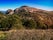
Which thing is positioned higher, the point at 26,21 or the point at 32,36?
the point at 32,36

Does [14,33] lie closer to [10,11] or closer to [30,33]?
[30,33]

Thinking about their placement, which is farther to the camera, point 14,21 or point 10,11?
A: point 10,11

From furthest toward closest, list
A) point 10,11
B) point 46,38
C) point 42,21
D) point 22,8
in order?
point 10,11, point 22,8, point 42,21, point 46,38

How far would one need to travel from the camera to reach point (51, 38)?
912 centimetres

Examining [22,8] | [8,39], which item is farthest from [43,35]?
[22,8]

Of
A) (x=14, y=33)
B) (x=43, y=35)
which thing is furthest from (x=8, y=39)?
(x=43, y=35)

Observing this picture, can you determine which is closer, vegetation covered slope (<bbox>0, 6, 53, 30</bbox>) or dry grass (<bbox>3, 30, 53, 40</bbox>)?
dry grass (<bbox>3, 30, 53, 40</bbox>)

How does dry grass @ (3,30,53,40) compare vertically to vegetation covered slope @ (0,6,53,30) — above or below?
above

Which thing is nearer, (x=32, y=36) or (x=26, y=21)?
(x=32, y=36)

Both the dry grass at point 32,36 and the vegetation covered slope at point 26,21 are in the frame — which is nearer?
the dry grass at point 32,36

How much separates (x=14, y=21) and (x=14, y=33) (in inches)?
574

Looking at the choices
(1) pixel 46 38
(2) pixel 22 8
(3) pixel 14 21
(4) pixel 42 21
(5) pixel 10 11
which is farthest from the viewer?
(5) pixel 10 11

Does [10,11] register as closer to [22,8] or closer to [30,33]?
[22,8]

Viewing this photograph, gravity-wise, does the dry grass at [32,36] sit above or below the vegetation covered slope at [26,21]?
above
